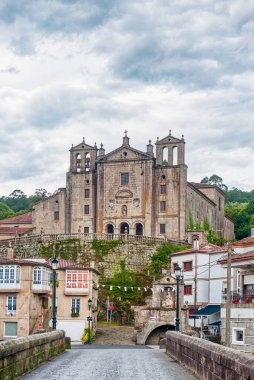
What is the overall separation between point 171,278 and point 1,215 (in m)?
72.1

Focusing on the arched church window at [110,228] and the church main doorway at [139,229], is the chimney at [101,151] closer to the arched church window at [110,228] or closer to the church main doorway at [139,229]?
the arched church window at [110,228]

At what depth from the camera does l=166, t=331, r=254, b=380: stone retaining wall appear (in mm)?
12199

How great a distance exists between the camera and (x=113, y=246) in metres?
79.8

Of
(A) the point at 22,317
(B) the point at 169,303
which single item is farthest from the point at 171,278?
(A) the point at 22,317

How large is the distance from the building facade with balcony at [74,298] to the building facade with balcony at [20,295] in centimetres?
181

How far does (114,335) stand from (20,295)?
28.4 ft

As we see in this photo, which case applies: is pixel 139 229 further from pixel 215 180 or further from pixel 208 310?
pixel 215 180

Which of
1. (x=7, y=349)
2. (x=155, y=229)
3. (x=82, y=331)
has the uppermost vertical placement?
(x=155, y=229)

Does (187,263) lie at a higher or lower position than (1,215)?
lower

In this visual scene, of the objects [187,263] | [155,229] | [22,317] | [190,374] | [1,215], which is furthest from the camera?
[1,215]

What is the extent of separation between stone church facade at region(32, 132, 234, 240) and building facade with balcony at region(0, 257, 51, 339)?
2734 centimetres

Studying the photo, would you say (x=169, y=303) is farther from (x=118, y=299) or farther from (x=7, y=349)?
(x=7, y=349)

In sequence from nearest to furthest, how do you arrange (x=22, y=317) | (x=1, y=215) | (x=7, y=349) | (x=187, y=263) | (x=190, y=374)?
(x=7, y=349) < (x=190, y=374) < (x=22, y=317) < (x=187, y=263) < (x=1, y=215)

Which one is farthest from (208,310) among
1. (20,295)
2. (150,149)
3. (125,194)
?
(150,149)
